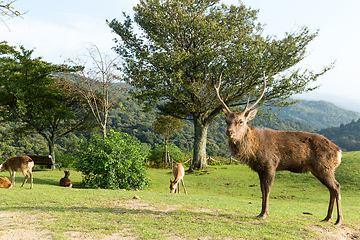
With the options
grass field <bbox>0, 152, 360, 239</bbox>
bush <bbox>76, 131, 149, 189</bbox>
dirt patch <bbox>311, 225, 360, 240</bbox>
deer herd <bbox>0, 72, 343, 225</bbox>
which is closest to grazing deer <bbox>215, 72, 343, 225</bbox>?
deer herd <bbox>0, 72, 343, 225</bbox>

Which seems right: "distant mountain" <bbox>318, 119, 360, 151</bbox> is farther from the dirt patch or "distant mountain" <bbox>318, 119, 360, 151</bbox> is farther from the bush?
the dirt patch

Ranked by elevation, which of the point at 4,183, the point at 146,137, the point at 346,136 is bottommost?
the point at 4,183

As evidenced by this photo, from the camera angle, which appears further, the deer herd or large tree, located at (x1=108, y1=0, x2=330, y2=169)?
large tree, located at (x1=108, y1=0, x2=330, y2=169)

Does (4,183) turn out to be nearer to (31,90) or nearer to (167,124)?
(31,90)

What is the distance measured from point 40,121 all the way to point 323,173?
22872 millimetres

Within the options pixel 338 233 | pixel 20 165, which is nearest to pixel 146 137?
pixel 20 165

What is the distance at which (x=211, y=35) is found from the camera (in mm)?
18562

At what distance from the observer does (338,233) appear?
5047mm

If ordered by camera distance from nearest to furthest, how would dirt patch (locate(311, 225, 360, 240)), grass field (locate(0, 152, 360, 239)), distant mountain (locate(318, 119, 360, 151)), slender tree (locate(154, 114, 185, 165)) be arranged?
grass field (locate(0, 152, 360, 239)), dirt patch (locate(311, 225, 360, 240)), slender tree (locate(154, 114, 185, 165)), distant mountain (locate(318, 119, 360, 151))

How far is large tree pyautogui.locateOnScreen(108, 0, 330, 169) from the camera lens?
1817cm

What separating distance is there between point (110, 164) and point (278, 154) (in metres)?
8.01

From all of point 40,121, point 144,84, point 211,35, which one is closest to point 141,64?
point 144,84

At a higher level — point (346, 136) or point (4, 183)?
point (346, 136)

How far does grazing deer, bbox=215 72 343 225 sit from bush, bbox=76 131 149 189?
7.24m
